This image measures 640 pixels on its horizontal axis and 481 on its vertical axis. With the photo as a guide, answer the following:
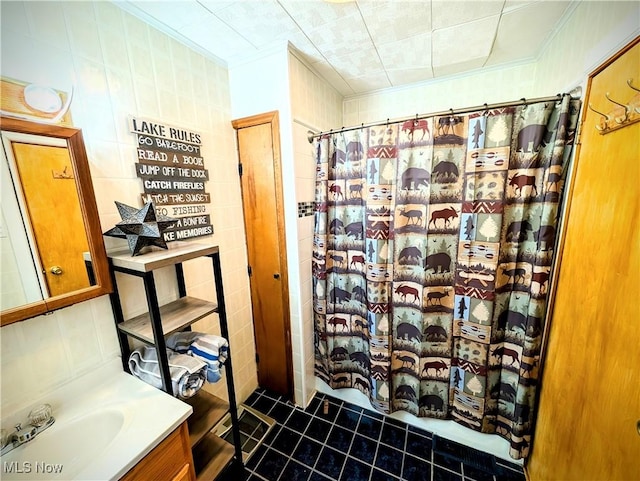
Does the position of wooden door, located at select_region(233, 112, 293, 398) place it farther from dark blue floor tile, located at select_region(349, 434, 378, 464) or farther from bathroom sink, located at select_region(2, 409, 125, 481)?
bathroom sink, located at select_region(2, 409, 125, 481)

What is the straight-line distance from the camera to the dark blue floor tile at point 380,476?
1.30m

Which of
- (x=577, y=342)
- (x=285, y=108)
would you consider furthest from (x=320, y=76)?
(x=577, y=342)

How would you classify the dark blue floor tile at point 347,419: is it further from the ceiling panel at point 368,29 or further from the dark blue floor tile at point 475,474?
the ceiling panel at point 368,29

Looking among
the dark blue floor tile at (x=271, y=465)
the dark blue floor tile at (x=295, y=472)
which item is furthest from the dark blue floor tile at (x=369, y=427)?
the dark blue floor tile at (x=271, y=465)

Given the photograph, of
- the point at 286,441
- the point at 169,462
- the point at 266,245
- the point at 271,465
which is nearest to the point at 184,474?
the point at 169,462

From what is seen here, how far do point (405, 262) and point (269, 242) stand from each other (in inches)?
35.8

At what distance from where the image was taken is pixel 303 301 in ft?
5.54

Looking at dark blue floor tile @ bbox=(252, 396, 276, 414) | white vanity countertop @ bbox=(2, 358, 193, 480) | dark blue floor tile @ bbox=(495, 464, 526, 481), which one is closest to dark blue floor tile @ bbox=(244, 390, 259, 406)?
dark blue floor tile @ bbox=(252, 396, 276, 414)

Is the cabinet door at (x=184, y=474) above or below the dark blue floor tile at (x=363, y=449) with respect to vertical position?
above

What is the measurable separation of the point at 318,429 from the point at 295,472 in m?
0.29

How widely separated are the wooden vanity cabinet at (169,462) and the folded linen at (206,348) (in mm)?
224

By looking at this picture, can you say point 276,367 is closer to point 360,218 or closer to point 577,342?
point 360,218

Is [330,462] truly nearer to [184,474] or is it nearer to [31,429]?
[184,474]

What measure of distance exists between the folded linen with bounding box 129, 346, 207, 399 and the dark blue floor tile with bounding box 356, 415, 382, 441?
1158mm
